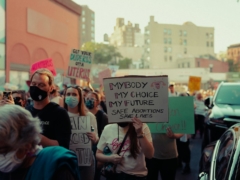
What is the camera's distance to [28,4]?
27516 millimetres

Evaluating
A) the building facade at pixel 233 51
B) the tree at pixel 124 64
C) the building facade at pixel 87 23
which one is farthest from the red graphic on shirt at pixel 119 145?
the building facade at pixel 87 23

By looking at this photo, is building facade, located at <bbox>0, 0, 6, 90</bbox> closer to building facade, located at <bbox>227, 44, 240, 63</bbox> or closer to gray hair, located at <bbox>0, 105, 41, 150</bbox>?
gray hair, located at <bbox>0, 105, 41, 150</bbox>

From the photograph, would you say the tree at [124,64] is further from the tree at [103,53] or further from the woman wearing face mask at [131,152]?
the woman wearing face mask at [131,152]

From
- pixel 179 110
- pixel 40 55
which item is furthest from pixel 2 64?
pixel 179 110

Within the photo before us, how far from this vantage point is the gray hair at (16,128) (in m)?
2.18

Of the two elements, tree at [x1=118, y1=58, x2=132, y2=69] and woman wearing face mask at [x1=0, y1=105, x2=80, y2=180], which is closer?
woman wearing face mask at [x1=0, y1=105, x2=80, y2=180]

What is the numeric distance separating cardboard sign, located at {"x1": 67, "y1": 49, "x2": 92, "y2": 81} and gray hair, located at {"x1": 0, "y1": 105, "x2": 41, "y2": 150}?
791 cm

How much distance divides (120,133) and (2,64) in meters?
21.3

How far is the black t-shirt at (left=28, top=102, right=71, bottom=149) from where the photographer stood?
12.3 feet

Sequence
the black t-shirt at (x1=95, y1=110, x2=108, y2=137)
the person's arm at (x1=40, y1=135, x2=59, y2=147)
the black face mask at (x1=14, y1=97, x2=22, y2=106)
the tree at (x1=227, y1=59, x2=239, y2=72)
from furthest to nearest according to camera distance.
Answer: the tree at (x1=227, y1=59, x2=239, y2=72) < the black t-shirt at (x1=95, y1=110, x2=108, y2=137) < the black face mask at (x1=14, y1=97, x2=22, y2=106) < the person's arm at (x1=40, y1=135, x2=59, y2=147)

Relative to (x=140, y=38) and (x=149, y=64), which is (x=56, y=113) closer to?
(x=149, y=64)

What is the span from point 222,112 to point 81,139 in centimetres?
505

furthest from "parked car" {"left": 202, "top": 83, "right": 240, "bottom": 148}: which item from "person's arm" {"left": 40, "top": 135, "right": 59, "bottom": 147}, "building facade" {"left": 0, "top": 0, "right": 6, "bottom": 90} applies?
"building facade" {"left": 0, "top": 0, "right": 6, "bottom": 90}

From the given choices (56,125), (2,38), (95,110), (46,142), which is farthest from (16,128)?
(2,38)
